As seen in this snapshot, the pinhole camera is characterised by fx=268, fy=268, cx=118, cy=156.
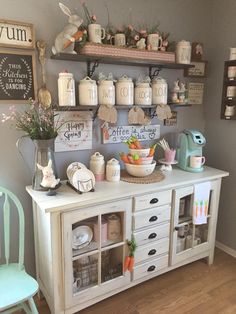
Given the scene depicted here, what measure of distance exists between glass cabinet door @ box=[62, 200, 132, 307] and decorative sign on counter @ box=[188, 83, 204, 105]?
1225mm

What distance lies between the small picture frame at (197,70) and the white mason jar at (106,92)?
821 mm

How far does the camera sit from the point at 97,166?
1817 millimetres

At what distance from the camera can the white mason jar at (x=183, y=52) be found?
2.04m

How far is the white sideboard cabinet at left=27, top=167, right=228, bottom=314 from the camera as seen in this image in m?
1.51

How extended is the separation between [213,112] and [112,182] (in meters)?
1.23

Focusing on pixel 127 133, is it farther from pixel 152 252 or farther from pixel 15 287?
pixel 15 287

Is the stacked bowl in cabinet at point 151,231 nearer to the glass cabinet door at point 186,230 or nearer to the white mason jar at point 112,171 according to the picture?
the glass cabinet door at point 186,230

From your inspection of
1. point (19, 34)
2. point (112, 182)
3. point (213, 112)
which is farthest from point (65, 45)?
point (213, 112)

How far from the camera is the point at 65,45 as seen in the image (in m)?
1.61

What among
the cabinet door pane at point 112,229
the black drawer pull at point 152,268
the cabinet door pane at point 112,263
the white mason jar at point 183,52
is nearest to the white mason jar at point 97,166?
the cabinet door pane at point 112,229

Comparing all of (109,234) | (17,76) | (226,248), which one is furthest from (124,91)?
(226,248)

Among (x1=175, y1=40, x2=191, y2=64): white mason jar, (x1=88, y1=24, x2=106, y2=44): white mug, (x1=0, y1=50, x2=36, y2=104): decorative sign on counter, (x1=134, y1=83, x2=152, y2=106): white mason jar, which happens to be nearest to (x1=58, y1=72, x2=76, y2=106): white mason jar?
(x1=0, y1=50, x2=36, y2=104): decorative sign on counter

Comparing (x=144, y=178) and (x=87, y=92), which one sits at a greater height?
(x=87, y=92)

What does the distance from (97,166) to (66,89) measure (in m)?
0.54
